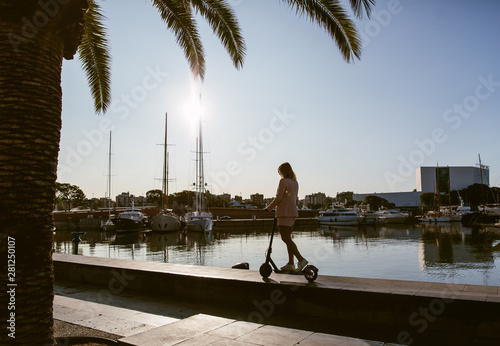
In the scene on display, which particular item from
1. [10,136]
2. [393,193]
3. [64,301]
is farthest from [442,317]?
[393,193]

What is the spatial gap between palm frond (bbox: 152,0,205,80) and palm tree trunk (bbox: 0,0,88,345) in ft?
13.9

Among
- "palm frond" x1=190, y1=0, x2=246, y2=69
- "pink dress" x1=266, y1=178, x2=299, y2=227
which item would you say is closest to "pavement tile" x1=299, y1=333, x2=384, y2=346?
"pink dress" x1=266, y1=178, x2=299, y2=227

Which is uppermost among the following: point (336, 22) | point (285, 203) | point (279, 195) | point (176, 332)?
point (336, 22)

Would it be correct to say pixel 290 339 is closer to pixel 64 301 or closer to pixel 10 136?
pixel 10 136

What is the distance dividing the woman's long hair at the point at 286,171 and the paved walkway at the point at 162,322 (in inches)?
100

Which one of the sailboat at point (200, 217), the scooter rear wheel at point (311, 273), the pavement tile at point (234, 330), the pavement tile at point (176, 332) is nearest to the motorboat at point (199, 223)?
the sailboat at point (200, 217)

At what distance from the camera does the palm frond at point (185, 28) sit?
7223 mm

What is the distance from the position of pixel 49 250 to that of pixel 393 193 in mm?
197877

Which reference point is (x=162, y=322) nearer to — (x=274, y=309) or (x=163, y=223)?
(x=274, y=309)

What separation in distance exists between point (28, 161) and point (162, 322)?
297 cm

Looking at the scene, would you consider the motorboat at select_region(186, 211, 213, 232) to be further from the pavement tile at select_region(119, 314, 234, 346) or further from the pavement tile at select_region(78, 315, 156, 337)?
the pavement tile at select_region(119, 314, 234, 346)

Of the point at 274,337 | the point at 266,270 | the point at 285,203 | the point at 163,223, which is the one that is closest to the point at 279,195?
the point at 285,203

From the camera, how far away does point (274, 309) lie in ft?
17.6

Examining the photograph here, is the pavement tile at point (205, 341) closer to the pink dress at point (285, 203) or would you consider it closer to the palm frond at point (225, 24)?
the pink dress at point (285, 203)
